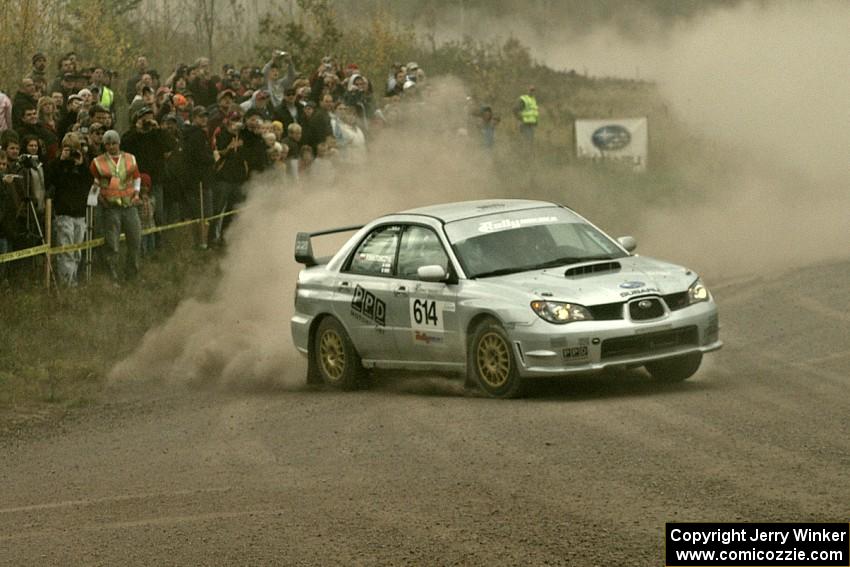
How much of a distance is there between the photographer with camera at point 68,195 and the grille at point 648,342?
320 inches

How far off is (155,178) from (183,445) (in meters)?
9.25

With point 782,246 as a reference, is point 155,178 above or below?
above

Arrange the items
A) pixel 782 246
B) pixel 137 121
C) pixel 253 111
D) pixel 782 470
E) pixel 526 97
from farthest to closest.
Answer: pixel 526 97
pixel 782 246
pixel 253 111
pixel 137 121
pixel 782 470

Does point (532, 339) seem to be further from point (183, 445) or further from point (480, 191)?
point (480, 191)

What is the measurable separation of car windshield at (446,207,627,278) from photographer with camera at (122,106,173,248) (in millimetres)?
Answer: 7357

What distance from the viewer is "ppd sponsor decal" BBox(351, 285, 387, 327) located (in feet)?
44.3

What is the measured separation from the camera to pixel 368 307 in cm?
1364

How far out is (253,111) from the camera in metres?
22.1

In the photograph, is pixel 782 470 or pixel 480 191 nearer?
pixel 782 470

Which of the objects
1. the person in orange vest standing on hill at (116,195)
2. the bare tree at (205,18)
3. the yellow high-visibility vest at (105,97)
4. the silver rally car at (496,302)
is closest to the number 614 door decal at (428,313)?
the silver rally car at (496,302)

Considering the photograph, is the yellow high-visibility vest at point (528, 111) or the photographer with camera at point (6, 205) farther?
the yellow high-visibility vest at point (528, 111)

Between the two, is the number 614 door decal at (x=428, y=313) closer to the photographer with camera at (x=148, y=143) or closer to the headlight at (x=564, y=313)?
the headlight at (x=564, y=313)

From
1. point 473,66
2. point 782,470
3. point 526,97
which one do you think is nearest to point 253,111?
point 782,470

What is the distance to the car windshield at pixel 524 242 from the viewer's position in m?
13.0
